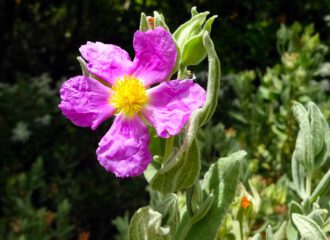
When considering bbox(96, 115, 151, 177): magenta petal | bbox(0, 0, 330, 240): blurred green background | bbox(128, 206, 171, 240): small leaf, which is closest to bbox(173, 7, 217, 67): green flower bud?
bbox(96, 115, 151, 177): magenta petal

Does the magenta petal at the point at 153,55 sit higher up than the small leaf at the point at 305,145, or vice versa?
the magenta petal at the point at 153,55

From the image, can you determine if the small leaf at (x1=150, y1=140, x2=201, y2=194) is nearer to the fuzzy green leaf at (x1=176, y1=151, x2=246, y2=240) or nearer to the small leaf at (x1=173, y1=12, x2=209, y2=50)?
the fuzzy green leaf at (x1=176, y1=151, x2=246, y2=240)

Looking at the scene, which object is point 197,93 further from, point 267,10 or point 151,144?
point 267,10

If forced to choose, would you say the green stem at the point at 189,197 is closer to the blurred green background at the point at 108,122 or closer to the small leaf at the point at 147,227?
the small leaf at the point at 147,227

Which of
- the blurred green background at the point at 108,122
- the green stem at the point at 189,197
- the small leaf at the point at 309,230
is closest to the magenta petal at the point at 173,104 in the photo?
the green stem at the point at 189,197

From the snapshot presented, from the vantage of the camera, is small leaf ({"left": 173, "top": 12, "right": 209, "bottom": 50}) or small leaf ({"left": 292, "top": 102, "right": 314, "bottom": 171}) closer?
small leaf ({"left": 173, "top": 12, "right": 209, "bottom": 50})

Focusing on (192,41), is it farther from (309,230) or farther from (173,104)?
(309,230)

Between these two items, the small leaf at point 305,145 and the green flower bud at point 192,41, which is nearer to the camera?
the green flower bud at point 192,41
